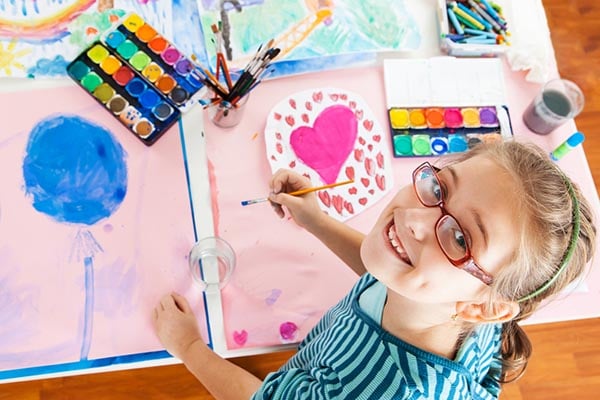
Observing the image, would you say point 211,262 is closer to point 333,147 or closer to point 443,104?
point 333,147

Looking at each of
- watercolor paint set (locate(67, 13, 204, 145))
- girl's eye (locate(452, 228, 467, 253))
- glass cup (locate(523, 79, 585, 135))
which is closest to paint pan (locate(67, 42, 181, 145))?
watercolor paint set (locate(67, 13, 204, 145))

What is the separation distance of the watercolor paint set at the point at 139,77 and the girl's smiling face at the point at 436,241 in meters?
0.44

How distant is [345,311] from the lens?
851 mm

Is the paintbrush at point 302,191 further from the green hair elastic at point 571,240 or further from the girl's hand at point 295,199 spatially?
the green hair elastic at point 571,240

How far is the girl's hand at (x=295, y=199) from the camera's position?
934mm

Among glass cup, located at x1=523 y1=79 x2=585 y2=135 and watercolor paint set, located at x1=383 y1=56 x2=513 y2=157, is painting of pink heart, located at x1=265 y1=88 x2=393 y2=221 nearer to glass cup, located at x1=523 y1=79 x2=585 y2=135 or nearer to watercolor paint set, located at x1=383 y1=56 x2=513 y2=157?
watercolor paint set, located at x1=383 y1=56 x2=513 y2=157

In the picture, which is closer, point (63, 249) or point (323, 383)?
point (323, 383)

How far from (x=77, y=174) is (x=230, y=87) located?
0.29 meters

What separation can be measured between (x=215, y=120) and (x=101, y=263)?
1.00 ft

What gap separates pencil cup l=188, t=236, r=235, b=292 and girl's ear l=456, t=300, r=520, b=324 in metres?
0.39

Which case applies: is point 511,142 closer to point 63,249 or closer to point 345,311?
point 345,311

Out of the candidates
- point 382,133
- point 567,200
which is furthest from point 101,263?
point 567,200

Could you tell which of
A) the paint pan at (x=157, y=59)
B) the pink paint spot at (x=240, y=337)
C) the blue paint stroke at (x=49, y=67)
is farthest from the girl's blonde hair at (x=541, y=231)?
the blue paint stroke at (x=49, y=67)

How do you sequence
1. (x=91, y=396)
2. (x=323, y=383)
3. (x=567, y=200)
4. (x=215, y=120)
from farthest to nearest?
(x=91, y=396) → (x=215, y=120) → (x=323, y=383) → (x=567, y=200)
